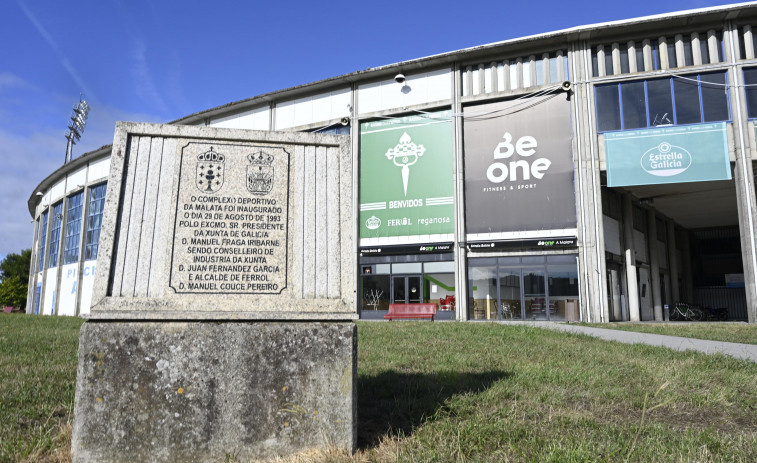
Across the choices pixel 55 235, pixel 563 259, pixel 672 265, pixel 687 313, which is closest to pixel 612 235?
pixel 563 259

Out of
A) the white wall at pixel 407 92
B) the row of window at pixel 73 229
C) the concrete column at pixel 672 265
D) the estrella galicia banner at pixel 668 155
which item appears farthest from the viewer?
the row of window at pixel 73 229

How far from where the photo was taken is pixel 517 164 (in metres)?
24.6

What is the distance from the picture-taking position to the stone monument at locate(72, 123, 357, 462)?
2988 mm

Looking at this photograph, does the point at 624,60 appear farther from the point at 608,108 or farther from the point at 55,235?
the point at 55,235

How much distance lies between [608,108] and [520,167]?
4.90 metres

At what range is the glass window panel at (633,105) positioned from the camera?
2351 cm

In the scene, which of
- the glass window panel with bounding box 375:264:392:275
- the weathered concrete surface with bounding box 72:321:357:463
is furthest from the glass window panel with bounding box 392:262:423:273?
the weathered concrete surface with bounding box 72:321:357:463

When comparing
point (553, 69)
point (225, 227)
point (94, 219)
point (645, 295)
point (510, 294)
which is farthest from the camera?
point (94, 219)

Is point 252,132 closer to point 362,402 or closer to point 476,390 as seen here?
point 362,402

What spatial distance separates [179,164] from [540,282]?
2285 centimetres

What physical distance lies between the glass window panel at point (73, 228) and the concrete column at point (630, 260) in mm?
38813

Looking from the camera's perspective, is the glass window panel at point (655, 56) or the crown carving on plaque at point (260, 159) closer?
the crown carving on plaque at point (260, 159)

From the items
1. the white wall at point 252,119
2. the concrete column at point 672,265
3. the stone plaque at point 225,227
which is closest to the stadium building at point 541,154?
the white wall at point 252,119

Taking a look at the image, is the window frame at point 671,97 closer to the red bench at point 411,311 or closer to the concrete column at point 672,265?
the red bench at point 411,311
